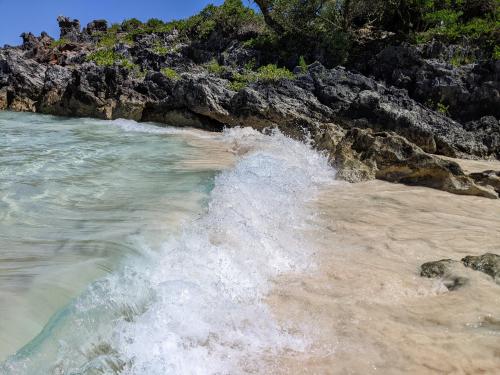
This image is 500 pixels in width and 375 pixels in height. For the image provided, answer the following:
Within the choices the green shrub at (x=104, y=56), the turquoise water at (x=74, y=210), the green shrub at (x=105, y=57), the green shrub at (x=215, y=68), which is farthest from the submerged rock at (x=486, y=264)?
the green shrub at (x=104, y=56)

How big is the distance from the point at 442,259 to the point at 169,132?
365 inches

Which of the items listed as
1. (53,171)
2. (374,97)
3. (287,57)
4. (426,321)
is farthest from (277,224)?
(287,57)

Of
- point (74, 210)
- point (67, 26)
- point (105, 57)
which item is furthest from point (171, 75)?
point (67, 26)

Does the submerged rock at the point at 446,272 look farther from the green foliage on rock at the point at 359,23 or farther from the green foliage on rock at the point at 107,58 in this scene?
the green foliage on rock at the point at 107,58

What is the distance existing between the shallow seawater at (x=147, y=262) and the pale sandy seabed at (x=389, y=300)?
0.18m

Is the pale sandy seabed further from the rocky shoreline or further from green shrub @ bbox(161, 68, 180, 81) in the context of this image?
green shrub @ bbox(161, 68, 180, 81)

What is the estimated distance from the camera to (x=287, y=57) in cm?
1711

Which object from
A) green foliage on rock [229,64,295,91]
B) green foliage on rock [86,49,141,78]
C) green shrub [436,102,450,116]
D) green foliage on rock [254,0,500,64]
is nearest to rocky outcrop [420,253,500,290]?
green shrub [436,102,450,116]

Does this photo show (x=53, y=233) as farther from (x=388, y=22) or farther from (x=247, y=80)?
(x=388, y=22)

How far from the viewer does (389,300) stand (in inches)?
123

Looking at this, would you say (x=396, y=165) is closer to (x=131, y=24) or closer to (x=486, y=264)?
(x=486, y=264)

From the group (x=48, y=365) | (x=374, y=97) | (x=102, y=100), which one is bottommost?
(x=48, y=365)

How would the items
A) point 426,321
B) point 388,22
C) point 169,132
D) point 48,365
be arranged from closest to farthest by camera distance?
point 48,365
point 426,321
point 169,132
point 388,22

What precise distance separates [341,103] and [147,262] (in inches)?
367
